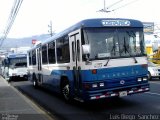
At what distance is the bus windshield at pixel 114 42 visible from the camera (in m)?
10.8

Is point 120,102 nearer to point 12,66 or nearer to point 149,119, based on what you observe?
point 149,119

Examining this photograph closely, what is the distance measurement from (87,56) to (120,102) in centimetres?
297

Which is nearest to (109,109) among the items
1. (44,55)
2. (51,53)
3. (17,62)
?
(51,53)

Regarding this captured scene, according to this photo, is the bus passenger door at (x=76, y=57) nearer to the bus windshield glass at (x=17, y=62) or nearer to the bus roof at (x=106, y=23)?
the bus roof at (x=106, y=23)

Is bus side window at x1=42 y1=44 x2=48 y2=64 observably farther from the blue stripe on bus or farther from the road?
the blue stripe on bus

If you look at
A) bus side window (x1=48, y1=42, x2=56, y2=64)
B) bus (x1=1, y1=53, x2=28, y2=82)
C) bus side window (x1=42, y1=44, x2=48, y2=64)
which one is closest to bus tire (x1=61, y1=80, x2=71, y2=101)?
bus side window (x1=48, y1=42, x2=56, y2=64)

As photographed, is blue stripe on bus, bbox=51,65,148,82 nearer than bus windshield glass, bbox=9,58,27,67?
Yes

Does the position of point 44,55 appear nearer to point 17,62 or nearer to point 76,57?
point 76,57

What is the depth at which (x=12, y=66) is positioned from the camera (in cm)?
3269

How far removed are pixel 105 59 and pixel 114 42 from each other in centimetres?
72

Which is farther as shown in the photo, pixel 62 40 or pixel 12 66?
pixel 12 66

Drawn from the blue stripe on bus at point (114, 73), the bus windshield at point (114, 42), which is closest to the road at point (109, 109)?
the blue stripe on bus at point (114, 73)

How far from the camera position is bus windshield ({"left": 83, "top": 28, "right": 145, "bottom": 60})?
10773 mm

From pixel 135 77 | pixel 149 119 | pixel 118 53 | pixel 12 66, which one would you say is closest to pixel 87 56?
pixel 118 53
